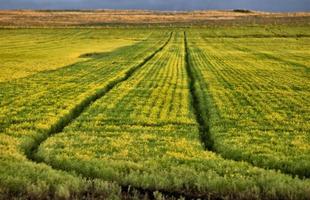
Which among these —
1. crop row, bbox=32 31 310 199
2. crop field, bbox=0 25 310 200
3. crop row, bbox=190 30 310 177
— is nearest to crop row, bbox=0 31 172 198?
crop field, bbox=0 25 310 200

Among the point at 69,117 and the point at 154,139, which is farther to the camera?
the point at 69,117

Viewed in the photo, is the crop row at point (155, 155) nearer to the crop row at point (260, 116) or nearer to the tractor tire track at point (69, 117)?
the tractor tire track at point (69, 117)

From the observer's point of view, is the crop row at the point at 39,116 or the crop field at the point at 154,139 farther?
the crop field at the point at 154,139

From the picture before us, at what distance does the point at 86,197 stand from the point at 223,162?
4.96 metres

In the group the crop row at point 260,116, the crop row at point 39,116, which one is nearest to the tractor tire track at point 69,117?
the crop row at point 39,116

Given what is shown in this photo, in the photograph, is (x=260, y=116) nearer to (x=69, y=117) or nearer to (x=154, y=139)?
(x=154, y=139)

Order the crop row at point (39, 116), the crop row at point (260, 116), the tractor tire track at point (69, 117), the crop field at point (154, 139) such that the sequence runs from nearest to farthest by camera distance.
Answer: the crop row at point (39, 116) < the crop field at point (154, 139) < the crop row at point (260, 116) < the tractor tire track at point (69, 117)

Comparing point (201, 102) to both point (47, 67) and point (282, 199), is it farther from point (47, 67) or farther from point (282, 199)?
point (47, 67)

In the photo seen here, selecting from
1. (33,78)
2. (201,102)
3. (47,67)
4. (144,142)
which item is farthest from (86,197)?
(47,67)

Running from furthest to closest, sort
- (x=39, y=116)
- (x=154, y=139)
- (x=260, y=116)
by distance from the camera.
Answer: (x=260, y=116) < (x=39, y=116) < (x=154, y=139)

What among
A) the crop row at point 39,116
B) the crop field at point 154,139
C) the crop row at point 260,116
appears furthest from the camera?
the crop row at point 260,116

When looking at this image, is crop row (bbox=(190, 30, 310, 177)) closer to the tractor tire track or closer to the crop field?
the crop field

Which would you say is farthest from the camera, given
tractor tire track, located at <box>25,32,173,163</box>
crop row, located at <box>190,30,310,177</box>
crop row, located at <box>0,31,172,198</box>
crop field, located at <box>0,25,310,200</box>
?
tractor tire track, located at <box>25,32,173,163</box>

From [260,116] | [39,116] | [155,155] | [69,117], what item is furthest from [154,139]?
[260,116]
